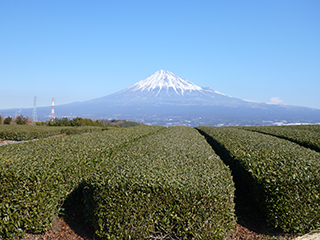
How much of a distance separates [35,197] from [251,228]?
16.4 feet

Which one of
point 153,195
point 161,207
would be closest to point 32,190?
point 153,195

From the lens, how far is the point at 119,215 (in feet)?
14.9

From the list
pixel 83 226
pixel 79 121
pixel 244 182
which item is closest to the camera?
pixel 83 226

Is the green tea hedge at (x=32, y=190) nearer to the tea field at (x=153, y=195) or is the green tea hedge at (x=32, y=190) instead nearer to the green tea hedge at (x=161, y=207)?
the tea field at (x=153, y=195)

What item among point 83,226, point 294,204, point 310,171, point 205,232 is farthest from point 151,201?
point 310,171

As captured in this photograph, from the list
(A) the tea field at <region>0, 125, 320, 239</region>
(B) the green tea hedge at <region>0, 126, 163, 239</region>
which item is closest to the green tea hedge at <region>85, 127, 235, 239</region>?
(A) the tea field at <region>0, 125, 320, 239</region>

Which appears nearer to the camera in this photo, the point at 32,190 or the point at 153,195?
the point at 153,195

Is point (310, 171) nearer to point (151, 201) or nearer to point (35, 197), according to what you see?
point (151, 201)

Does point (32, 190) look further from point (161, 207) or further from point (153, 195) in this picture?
point (161, 207)

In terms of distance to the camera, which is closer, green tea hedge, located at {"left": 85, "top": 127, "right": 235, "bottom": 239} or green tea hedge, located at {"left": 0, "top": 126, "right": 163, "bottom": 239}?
green tea hedge, located at {"left": 85, "top": 127, "right": 235, "bottom": 239}

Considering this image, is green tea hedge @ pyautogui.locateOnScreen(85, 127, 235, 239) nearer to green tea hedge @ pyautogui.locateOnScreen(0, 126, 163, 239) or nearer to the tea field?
the tea field

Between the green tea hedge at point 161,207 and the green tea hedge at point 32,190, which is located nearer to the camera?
the green tea hedge at point 161,207

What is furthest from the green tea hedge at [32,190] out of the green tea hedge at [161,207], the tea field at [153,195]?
the green tea hedge at [161,207]

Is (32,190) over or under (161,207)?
over
